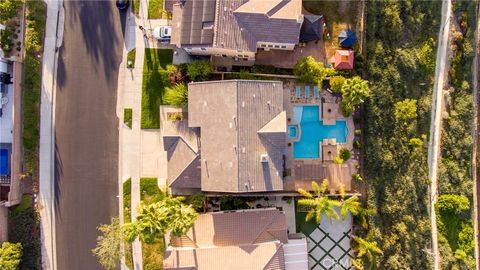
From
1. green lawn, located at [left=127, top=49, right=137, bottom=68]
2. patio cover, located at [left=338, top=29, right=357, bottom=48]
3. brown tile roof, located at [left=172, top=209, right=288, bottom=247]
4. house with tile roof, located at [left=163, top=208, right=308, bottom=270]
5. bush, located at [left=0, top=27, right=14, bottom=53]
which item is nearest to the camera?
house with tile roof, located at [left=163, top=208, right=308, bottom=270]

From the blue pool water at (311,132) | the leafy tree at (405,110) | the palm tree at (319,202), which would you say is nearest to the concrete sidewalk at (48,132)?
the blue pool water at (311,132)

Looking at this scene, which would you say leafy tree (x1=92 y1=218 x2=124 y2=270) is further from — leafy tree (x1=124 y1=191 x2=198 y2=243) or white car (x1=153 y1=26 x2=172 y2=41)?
white car (x1=153 y1=26 x2=172 y2=41)

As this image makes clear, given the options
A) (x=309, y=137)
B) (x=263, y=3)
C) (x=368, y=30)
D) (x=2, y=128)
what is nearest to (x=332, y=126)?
(x=309, y=137)

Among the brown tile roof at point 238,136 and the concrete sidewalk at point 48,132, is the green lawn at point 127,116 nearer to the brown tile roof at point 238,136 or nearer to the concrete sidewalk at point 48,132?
the concrete sidewalk at point 48,132

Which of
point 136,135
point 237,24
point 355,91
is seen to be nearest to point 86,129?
point 136,135

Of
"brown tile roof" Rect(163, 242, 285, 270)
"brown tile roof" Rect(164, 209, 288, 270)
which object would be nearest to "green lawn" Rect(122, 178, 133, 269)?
"brown tile roof" Rect(164, 209, 288, 270)

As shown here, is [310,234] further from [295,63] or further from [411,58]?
[411,58]
